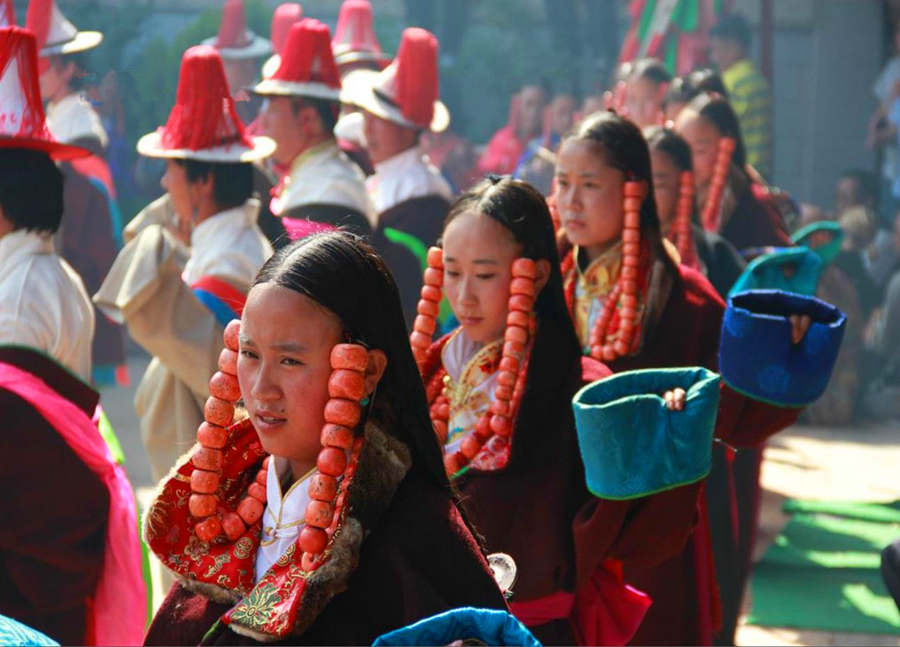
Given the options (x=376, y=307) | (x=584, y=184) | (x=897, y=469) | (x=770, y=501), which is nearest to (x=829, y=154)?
(x=897, y=469)

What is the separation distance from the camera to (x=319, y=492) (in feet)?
8.04

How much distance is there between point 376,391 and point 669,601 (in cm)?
228

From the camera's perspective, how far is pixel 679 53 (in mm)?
12805

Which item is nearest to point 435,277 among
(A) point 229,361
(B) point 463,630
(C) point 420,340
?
(C) point 420,340

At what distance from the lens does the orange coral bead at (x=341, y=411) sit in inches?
96.1

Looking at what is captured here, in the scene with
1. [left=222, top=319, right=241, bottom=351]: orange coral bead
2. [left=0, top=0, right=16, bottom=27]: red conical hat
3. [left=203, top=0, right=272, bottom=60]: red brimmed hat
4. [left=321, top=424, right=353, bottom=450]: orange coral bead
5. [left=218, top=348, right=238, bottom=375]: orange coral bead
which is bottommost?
[left=203, top=0, right=272, bottom=60]: red brimmed hat

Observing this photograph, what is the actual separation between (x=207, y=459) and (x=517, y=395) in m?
1.21

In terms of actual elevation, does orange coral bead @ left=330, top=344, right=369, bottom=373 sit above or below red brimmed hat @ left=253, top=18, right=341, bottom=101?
above

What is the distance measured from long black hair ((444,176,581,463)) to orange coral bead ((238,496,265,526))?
1106mm

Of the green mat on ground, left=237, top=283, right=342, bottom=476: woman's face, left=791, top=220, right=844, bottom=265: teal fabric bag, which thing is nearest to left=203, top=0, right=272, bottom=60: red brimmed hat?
the green mat on ground

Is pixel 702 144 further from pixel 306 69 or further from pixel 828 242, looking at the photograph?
pixel 306 69

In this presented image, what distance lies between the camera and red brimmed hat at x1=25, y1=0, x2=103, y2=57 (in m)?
7.93

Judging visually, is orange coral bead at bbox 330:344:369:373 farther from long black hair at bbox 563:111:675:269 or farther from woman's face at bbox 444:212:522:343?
A: long black hair at bbox 563:111:675:269

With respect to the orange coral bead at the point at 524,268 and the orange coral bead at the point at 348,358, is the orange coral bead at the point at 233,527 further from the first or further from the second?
the orange coral bead at the point at 524,268
